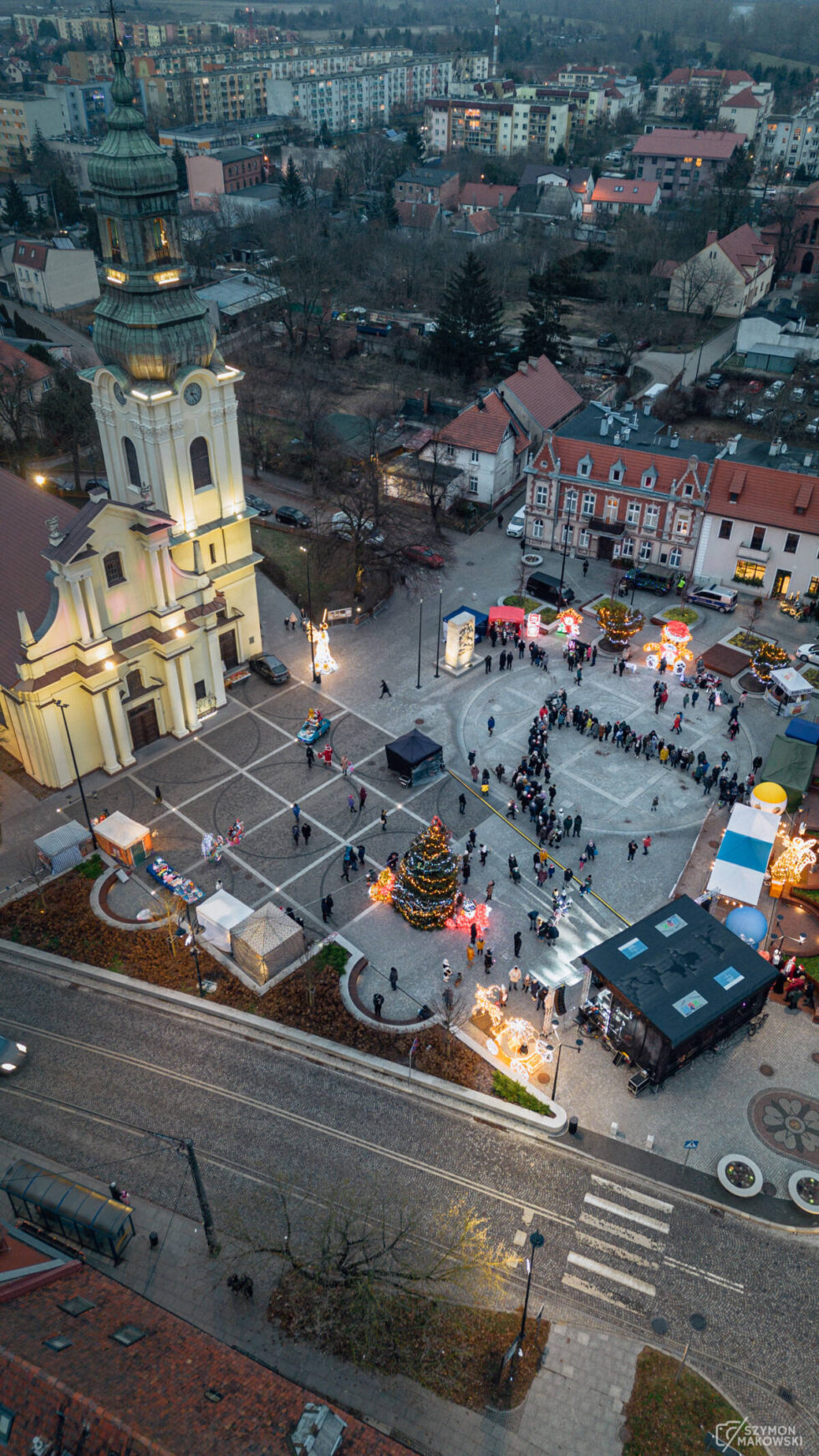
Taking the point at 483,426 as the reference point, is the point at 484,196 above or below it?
below

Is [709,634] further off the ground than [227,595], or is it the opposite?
[227,595]

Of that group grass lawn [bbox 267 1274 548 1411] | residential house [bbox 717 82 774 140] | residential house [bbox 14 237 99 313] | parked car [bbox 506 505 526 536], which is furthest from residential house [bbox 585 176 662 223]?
grass lawn [bbox 267 1274 548 1411]

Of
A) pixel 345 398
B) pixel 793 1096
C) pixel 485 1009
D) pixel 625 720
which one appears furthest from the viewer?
pixel 345 398

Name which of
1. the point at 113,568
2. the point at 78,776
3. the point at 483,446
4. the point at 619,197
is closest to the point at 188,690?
the point at 113,568

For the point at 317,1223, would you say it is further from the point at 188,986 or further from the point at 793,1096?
the point at 793,1096

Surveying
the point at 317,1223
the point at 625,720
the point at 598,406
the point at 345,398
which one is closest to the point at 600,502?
the point at 598,406

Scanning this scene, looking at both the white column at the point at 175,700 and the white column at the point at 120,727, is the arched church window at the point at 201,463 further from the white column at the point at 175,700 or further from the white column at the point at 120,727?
the white column at the point at 120,727

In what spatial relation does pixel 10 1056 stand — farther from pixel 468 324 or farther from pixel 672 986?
pixel 468 324
